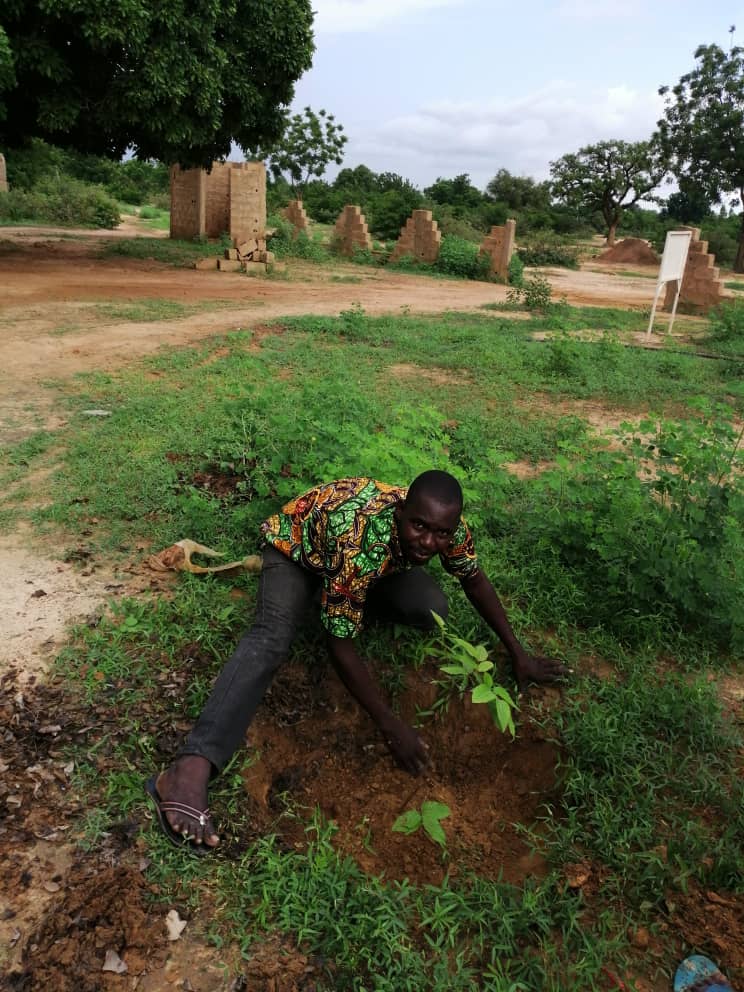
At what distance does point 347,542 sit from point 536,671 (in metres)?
0.96

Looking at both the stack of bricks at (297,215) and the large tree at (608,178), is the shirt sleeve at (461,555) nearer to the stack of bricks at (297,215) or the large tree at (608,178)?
the stack of bricks at (297,215)

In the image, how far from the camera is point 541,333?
1115 centimetres

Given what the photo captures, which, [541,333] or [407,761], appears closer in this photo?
[407,761]

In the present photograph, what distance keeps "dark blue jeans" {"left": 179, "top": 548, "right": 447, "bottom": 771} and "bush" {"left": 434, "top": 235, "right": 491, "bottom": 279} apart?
61.0 ft

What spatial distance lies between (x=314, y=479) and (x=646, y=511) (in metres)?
1.62

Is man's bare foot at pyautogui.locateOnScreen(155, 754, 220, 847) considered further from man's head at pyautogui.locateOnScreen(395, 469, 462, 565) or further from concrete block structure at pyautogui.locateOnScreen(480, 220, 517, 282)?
concrete block structure at pyautogui.locateOnScreen(480, 220, 517, 282)

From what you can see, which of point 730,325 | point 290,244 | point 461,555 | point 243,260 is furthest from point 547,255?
point 461,555

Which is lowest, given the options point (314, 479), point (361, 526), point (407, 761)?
point (407, 761)

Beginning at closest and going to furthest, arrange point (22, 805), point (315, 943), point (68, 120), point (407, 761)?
point (315, 943) < point (22, 805) < point (407, 761) < point (68, 120)

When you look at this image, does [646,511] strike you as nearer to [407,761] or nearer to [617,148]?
[407,761]

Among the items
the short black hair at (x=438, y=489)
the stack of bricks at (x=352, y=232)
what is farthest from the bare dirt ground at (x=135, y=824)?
the stack of bricks at (x=352, y=232)

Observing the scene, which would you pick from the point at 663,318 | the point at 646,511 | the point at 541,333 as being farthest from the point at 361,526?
the point at 663,318

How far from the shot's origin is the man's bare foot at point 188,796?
81.4 inches

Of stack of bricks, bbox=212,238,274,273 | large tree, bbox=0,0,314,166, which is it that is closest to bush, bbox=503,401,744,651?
large tree, bbox=0,0,314,166
